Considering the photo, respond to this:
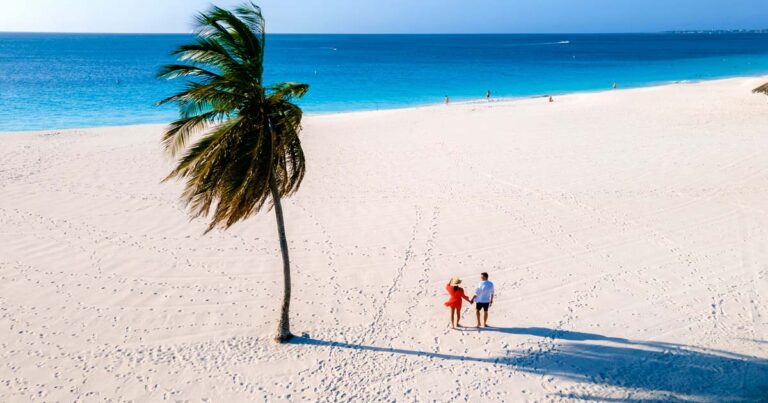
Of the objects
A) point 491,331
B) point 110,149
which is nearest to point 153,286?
point 491,331

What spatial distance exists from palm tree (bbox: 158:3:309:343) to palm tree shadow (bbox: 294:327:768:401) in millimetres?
3406

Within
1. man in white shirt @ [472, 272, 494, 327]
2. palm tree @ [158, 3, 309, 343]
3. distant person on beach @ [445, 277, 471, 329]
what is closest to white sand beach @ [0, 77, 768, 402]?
distant person on beach @ [445, 277, 471, 329]

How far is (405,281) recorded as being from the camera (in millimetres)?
11531

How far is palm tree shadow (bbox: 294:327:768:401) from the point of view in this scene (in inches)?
309

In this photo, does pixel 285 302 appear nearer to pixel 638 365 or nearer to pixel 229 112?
pixel 229 112

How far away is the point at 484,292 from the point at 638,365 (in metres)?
2.67

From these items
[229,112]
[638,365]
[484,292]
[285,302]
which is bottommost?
[638,365]

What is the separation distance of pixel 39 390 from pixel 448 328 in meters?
6.64

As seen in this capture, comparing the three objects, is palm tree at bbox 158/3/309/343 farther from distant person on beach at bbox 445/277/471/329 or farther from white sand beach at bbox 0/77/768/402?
distant person on beach at bbox 445/277/471/329

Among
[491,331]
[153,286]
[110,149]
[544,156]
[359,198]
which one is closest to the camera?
[491,331]

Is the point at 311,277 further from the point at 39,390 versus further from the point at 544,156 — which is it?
the point at 544,156

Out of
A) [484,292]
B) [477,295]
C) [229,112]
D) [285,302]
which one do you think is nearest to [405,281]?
[477,295]

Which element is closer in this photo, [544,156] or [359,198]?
[359,198]

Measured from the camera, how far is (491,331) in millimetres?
9484
